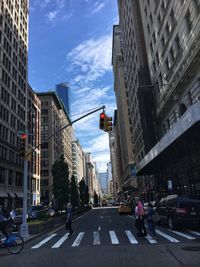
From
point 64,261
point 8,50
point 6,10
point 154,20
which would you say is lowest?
point 64,261

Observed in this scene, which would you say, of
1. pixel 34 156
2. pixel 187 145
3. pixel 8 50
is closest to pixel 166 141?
pixel 187 145

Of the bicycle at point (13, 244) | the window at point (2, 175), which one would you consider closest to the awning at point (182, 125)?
the bicycle at point (13, 244)

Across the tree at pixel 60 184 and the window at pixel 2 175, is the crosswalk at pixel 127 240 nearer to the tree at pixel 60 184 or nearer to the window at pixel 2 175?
the tree at pixel 60 184

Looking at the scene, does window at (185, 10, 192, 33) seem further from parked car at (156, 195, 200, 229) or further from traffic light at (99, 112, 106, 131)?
parked car at (156, 195, 200, 229)

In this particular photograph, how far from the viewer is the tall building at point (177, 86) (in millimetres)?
25897

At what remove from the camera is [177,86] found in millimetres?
31328

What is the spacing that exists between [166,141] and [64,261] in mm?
20103

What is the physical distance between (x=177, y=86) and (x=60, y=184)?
22891 mm

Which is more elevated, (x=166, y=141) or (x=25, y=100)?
(x=25, y=100)

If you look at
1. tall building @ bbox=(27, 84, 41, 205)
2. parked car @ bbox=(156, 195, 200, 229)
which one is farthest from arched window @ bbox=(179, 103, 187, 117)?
tall building @ bbox=(27, 84, 41, 205)

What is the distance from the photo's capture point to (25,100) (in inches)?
2724

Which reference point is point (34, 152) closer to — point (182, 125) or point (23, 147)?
point (182, 125)

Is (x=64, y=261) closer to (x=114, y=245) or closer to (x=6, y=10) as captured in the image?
(x=114, y=245)

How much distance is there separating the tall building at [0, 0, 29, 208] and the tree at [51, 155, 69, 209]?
12.2 m
